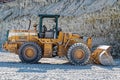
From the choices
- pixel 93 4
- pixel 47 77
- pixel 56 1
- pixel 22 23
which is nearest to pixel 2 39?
pixel 22 23

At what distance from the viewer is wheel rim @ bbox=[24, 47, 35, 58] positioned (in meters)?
16.0

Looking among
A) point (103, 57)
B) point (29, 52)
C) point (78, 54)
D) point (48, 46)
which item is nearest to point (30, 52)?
point (29, 52)

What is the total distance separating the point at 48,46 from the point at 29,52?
0.86 meters

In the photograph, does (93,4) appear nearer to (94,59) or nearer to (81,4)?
(81,4)

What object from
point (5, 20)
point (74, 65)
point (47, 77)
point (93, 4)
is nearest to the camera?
point (47, 77)

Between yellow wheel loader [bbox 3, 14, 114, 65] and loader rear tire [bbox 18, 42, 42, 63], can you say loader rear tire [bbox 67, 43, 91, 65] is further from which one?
loader rear tire [bbox 18, 42, 42, 63]

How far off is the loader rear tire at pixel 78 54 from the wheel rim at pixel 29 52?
154cm

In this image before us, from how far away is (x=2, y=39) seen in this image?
102 feet

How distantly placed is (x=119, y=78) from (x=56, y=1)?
71.5 feet

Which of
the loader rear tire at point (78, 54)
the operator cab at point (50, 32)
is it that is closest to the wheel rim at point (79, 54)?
the loader rear tire at point (78, 54)

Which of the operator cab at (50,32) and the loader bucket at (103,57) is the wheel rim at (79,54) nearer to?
the loader bucket at (103,57)

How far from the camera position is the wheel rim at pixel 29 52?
16.0m

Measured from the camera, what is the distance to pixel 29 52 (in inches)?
635

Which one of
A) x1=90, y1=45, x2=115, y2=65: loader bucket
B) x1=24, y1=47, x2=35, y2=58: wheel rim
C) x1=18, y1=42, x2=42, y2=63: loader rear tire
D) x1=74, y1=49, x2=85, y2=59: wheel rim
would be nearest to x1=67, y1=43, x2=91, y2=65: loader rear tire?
x1=74, y1=49, x2=85, y2=59: wheel rim
